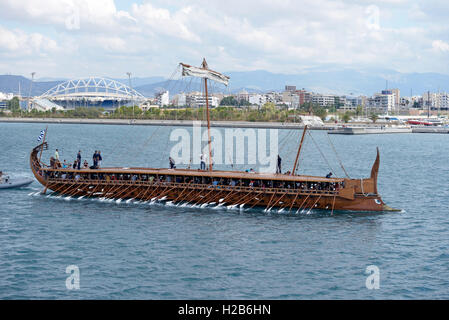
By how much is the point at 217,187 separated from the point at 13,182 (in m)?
19.9

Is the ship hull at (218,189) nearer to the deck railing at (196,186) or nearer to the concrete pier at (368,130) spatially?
the deck railing at (196,186)

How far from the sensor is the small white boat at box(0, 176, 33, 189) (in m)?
49.4

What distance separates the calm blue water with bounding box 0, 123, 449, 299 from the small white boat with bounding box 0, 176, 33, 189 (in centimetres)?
223

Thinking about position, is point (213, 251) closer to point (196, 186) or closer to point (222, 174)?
point (196, 186)

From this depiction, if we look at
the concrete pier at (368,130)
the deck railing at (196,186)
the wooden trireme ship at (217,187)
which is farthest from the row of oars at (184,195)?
the concrete pier at (368,130)

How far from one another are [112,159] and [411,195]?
4173 centimetres

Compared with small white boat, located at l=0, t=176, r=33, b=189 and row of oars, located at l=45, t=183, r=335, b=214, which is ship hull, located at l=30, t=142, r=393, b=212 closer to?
row of oars, located at l=45, t=183, r=335, b=214

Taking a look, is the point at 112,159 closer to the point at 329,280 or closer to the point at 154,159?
the point at 154,159

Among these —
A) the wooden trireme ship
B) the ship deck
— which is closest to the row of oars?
the wooden trireme ship

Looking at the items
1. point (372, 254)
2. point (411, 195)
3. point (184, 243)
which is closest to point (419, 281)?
point (372, 254)

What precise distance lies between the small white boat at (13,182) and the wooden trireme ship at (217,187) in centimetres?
312

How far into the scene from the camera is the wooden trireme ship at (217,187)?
40031 mm

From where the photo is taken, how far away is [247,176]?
41.3 metres

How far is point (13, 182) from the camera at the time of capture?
49969 millimetres
